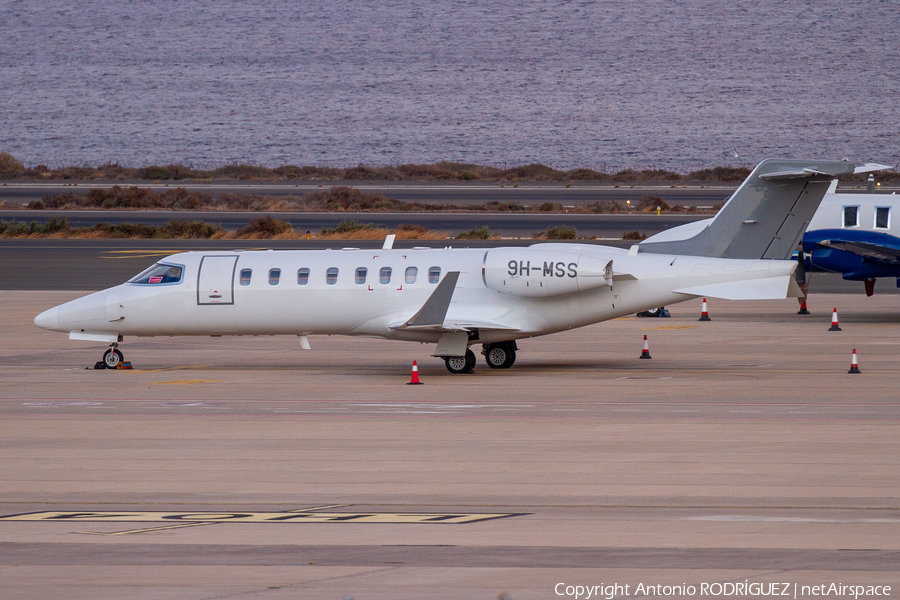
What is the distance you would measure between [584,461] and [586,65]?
16894 cm

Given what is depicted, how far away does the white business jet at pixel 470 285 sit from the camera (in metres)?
23.6

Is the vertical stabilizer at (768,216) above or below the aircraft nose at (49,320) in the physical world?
above

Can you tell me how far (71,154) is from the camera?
576 feet

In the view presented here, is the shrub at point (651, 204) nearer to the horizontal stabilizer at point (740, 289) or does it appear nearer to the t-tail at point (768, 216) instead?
the t-tail at point (768, 216)

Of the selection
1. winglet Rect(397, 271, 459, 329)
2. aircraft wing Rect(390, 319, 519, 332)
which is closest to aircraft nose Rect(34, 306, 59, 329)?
aircraft wing Rect(390, 319, 519, 332)

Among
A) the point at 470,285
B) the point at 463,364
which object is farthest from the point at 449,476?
the point at 470,285

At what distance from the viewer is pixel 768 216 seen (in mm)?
23906

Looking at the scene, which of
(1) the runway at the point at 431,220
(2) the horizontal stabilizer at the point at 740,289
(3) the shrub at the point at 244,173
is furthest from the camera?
(3) the shrub at the point at 244,173

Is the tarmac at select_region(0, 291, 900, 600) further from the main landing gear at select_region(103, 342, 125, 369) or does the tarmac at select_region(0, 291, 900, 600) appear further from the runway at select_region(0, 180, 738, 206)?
the runway at select_region(0, 180, 738, 206)

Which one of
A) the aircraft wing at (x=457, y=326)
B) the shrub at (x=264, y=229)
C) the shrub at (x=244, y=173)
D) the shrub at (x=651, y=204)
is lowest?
the aircraft wing at (x=457, y=326)

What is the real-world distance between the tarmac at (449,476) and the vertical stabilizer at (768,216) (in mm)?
2531

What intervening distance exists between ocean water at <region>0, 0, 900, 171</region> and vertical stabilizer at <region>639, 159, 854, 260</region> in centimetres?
13745

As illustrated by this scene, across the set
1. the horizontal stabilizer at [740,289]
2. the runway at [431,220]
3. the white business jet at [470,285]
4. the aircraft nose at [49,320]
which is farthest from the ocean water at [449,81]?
the aircraft nose at [49,320]

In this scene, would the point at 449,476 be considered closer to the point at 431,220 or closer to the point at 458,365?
the point at 458,365
